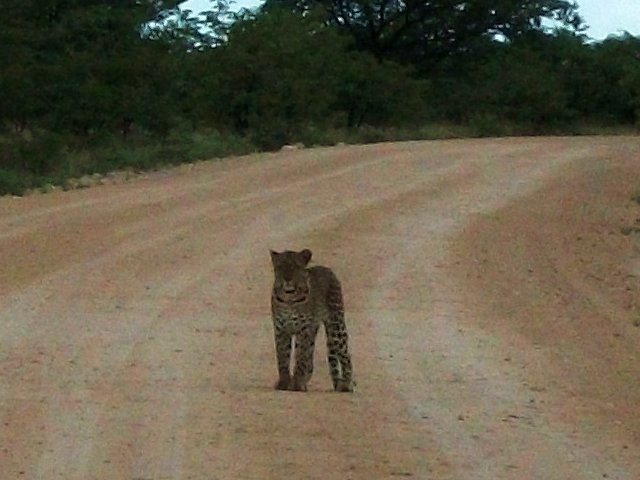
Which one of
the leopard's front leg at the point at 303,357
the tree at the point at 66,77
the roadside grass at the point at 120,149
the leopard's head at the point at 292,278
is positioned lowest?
the roadside grass at the point at 120,149

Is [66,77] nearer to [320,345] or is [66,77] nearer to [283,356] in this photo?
[320,345]

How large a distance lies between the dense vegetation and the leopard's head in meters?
16.8

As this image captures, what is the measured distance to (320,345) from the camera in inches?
509

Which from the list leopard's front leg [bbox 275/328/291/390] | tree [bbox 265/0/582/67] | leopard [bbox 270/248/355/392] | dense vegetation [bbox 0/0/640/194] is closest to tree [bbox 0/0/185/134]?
dense vegetation [bbox 0/0/640/194]

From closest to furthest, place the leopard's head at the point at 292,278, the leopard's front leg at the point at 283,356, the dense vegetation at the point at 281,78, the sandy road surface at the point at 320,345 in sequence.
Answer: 1. the sandy road surface at the point at 320,345
2. the leopard's head at the point at 292,278
3. the leopard's front leg at the point at 283,356
4. the dense vegetation at the point at 281,78

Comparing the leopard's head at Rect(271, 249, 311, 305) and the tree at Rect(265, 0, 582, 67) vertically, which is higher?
the leopard's head at Rect(271, 249, 311, 305)

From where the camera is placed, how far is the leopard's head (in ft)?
34.4

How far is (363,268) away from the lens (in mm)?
17703

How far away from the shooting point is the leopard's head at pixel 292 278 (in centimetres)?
1050

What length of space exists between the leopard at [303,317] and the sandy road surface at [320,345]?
18cm

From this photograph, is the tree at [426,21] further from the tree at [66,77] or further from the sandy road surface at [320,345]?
the sandy road surface at [320,345]

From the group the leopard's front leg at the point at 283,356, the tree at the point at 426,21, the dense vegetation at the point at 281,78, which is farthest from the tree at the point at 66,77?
the leopard's front leg at the point at 283,356

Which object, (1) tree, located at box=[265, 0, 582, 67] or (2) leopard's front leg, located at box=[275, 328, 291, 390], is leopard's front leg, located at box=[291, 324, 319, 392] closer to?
(2) leopard's front leg, located at box=[275, 328, 291, 390]

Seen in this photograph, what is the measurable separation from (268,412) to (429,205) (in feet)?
47.0
